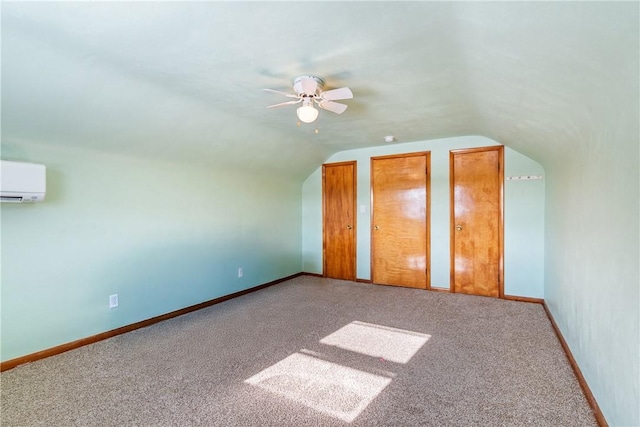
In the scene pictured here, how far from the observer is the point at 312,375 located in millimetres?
2230

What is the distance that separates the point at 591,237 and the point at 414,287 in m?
2.87

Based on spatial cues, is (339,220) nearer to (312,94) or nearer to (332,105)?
(332,105)

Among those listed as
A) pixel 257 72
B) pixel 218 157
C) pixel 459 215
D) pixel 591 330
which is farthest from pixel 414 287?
pixel 257 72

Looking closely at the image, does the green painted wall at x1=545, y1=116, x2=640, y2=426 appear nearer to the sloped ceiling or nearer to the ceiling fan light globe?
the sloped ceiling

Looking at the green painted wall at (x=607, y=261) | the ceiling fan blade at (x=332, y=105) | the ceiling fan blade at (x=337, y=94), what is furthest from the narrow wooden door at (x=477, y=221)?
the ceiling fan blade at (x=337, y=94)

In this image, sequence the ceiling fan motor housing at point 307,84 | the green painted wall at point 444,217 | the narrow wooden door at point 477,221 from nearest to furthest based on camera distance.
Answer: the ceiling fan motor housing at point 307,84 < the green painted wall at point 444,217 < the narrow wooden door at point 477,221

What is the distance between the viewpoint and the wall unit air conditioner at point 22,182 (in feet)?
7.00

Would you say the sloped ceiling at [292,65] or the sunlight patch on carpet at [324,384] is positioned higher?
the sloped ceiling at [292,65]

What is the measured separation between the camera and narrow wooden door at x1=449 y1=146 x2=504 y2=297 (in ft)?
13.5

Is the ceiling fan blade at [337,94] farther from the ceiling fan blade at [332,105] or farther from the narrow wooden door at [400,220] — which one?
the narrow wooden door at [400,220]

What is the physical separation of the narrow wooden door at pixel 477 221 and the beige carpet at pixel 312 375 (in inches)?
30.6

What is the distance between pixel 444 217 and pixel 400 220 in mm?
642

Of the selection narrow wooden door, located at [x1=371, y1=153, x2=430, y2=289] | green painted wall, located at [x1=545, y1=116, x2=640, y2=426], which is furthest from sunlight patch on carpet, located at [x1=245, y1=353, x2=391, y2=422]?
narrow wooden door, located at [x1=371, y1=153, x2=430, y2=289]

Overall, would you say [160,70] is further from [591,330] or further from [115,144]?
[591,330]
